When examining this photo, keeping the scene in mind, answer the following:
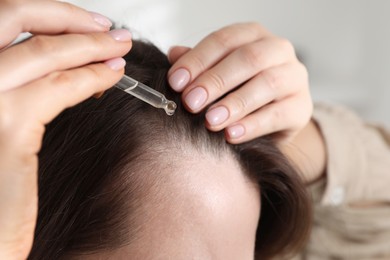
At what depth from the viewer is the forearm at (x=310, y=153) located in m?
1.09

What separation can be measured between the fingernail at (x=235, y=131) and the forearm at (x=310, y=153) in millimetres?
350

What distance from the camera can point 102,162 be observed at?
26.3 inches

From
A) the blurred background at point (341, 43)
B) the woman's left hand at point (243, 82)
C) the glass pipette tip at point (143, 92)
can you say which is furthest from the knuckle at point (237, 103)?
the blurred background at point (341, 43)

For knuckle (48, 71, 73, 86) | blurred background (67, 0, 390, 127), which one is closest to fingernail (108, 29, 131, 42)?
knuckle (48, 71, 73, 86)

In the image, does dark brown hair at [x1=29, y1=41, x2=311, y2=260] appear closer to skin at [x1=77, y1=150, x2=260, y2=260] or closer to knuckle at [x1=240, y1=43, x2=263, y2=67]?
skin at [x1=77, y1=150, x2=260, y2=260]

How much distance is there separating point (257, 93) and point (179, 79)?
117 millimetres

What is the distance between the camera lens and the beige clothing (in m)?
1.10

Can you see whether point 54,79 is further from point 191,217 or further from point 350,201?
point 350,201

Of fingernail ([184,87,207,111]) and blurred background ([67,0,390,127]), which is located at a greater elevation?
fingernail ([184,87,207,111])

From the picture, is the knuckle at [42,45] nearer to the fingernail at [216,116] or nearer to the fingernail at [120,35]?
the fingernail at [120,35]

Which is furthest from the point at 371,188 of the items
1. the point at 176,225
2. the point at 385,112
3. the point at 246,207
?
the point at 385,112

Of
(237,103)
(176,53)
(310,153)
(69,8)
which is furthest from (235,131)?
(310,153)

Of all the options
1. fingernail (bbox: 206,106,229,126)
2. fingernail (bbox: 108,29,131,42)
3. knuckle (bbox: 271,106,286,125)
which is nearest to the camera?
fingernail (bbox: 108,29,131,42)

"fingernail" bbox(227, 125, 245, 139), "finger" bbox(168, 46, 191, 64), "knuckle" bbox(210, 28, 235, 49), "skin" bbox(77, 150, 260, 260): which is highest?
"knuckle" bbox(210, 28, 235, 49)
